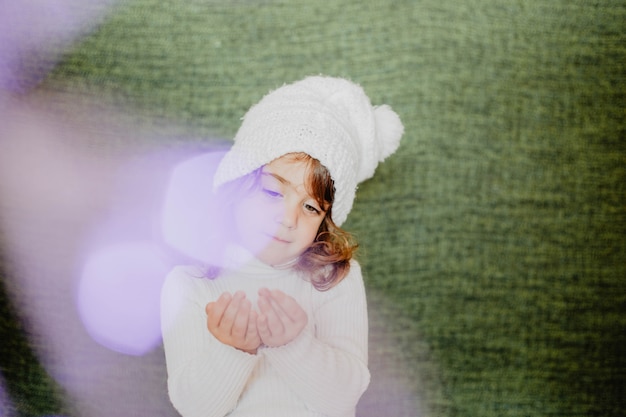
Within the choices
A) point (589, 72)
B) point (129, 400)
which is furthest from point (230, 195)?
point (589, 72)

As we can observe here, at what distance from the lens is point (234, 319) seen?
2.19 feet

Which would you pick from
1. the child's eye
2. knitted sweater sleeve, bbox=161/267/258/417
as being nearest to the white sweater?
knitted sweater sleeve, bbox=161/267/258/417

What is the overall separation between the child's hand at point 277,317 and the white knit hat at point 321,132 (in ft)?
0.42

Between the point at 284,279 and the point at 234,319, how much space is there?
0.35 ft

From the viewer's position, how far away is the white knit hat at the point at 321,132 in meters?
0.67

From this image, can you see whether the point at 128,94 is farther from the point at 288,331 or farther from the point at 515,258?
the point at 515,258

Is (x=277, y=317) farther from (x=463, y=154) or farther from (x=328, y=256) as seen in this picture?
(x=463, y=154)

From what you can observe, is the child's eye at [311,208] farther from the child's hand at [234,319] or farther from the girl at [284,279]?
the child's hand at [234,319]

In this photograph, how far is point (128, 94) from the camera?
82 cm

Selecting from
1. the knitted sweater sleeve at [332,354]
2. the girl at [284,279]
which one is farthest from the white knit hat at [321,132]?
the knitted sweater sleeve at [332,354]

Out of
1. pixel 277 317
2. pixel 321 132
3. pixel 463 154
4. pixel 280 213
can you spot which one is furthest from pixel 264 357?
pixel 463 154

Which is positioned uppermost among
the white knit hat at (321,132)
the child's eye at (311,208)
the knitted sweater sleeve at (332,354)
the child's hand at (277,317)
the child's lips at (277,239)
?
the white knit hat at (321,132)

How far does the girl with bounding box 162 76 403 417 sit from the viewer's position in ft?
2.21

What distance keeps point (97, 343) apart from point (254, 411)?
0.85 ft
